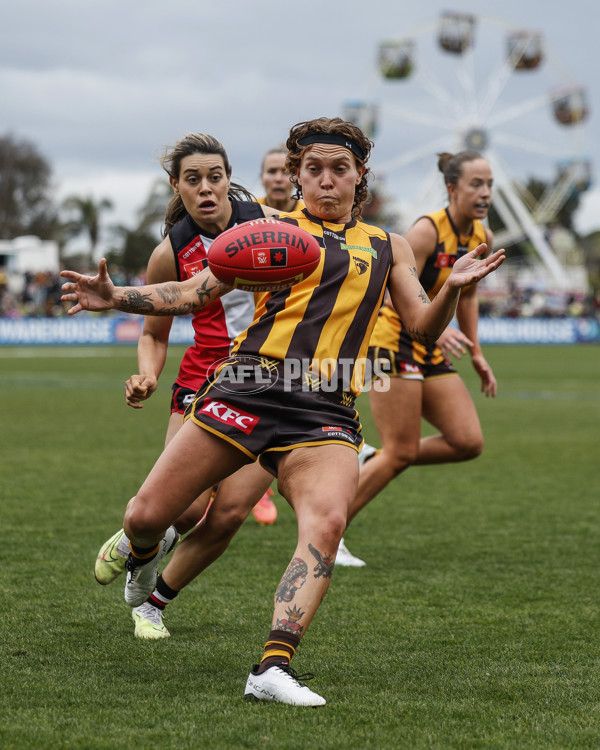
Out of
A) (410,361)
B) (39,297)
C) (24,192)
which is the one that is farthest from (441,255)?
(24,192)

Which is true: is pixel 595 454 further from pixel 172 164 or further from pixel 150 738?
pixel 150 738

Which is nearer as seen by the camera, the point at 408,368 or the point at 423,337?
the point at 423,337

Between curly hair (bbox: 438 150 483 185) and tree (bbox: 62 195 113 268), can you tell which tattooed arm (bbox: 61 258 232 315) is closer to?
curly hair (bbox: 438 150 483 185)

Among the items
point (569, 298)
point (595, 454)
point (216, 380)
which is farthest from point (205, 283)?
point (569, 298)

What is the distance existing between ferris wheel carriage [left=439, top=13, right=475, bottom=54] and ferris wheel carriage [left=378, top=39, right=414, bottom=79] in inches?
80.9

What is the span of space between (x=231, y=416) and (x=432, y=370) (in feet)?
9.82

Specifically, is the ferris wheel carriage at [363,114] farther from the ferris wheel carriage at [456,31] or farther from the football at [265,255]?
the football at [265,255]

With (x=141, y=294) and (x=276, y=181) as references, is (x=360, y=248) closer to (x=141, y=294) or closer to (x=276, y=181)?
(x=141, y=294)

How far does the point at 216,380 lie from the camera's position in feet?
13.4

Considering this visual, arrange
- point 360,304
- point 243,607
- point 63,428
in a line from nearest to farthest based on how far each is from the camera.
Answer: point 360,304
point 243,607
point 63,428

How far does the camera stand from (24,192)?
69.6 meters

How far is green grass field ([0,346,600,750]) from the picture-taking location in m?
3.49

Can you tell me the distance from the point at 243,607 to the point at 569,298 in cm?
4381

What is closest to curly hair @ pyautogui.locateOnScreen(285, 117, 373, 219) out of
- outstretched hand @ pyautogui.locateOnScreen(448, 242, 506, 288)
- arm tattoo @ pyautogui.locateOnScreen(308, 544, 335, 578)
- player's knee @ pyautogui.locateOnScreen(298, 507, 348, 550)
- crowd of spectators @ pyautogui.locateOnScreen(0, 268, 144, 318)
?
outstretched hand @ pyautogui.locateOnScreen(448, 242, 506, 288)
